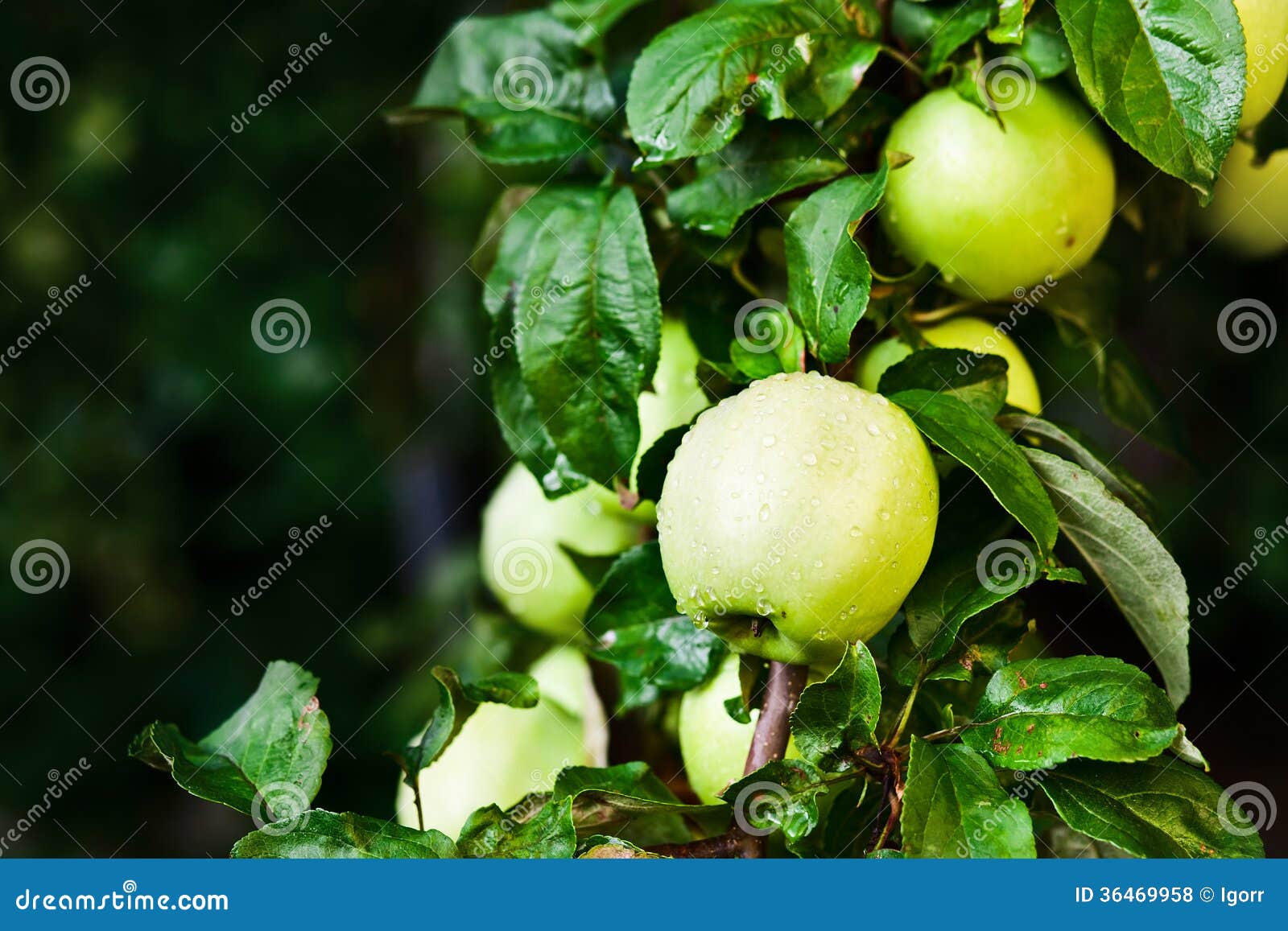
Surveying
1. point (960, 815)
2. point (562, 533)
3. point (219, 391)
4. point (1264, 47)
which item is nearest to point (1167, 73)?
point (1264, 47)

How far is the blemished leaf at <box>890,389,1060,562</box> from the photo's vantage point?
0.38 meters

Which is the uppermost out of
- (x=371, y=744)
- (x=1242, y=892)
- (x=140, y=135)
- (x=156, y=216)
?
(x=140, y=135)

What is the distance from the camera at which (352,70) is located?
1.54m

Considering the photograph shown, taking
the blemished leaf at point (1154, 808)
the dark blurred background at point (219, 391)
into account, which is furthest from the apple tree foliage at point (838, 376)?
the dark blurred background at point (219, 391)

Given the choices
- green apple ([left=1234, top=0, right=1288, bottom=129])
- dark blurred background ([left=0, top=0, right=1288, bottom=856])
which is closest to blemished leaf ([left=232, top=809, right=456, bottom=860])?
green apple ([left=1234, top=0, right=1288, bottom=129])

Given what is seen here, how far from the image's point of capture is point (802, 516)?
382 millimetres

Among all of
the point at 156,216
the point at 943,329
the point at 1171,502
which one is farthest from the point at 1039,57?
the point at 156,216

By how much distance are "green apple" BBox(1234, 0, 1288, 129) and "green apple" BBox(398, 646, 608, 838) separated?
43 centimetres

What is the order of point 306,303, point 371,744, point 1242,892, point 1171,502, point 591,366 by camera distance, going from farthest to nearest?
point 306,303 → point 371,744 → point 1171,502 → point 591,366 → point 1242,892

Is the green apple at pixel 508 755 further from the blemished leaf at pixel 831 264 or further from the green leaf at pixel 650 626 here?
the blemished leaf at pixel 831 264

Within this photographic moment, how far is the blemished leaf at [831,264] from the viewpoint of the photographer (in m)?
0.43

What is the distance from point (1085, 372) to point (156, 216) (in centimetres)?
134

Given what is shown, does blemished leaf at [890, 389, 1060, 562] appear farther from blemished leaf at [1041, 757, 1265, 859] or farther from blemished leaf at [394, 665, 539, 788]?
blemished leaf at [394, 665, 539, 788]

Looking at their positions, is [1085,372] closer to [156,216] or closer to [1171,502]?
[1171,502]
